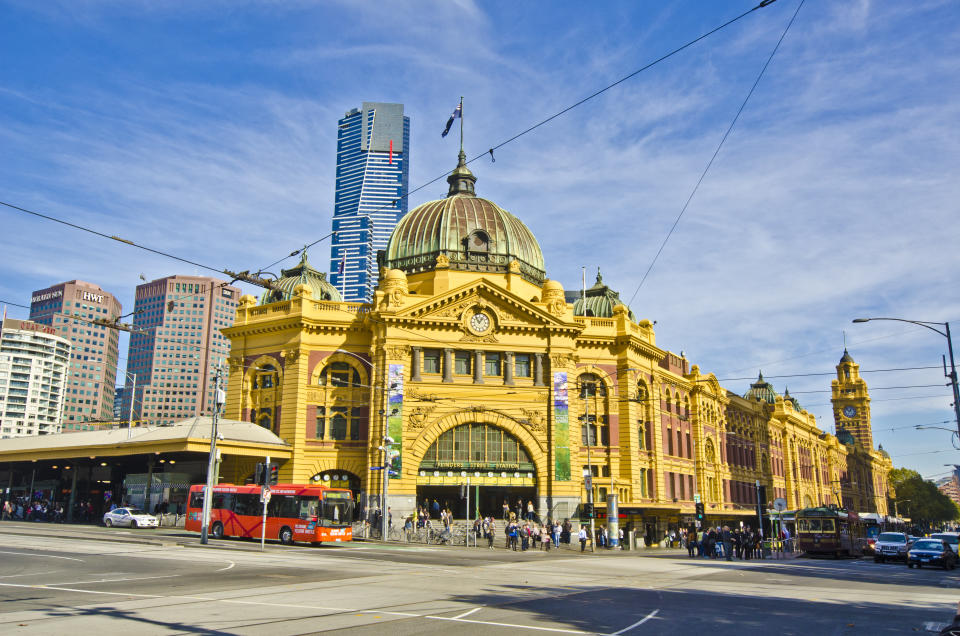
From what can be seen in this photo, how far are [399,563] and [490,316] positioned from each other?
27922mm

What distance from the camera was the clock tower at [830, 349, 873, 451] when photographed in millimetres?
161500

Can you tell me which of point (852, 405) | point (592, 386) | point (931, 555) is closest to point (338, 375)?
point (592, 386)

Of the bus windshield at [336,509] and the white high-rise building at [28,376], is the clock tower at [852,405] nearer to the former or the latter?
the bus windshield at [336,509]

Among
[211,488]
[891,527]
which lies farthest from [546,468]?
[891,527]

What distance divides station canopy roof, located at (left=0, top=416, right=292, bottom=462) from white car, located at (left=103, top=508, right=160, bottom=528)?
3600mm

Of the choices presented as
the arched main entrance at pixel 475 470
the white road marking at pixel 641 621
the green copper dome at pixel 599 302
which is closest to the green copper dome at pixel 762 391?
the green copper dome at pixel 599 302

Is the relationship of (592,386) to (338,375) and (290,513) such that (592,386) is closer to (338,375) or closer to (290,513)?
(338,375)

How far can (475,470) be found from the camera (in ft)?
167

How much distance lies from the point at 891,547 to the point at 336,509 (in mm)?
29568

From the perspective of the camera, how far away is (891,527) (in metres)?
86.8

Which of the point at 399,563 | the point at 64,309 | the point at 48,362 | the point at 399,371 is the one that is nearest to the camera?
the point at 399,563

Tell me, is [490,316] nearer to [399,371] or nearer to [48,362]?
[399,371]

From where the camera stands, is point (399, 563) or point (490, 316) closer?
point (399, 563)

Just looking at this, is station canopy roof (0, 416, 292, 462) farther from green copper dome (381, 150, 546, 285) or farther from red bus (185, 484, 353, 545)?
green copper dome (381, 150, 546, 285)
